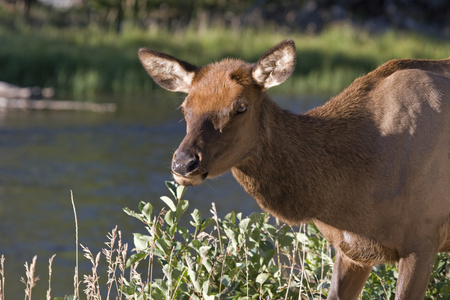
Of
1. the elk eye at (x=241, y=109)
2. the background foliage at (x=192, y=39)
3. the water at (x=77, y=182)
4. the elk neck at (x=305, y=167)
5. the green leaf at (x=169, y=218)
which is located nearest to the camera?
the elk eye at (x=241, y=109)

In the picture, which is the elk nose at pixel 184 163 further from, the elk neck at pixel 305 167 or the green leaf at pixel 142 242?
the green leaf at pixel 142 242

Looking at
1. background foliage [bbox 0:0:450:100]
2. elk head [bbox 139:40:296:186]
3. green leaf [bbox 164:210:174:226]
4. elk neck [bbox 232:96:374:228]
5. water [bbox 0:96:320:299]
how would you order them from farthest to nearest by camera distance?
background foliage [bbox 0:0:450:100]
water [bbox 0:96:320:299]
green leaf [bbox 164:210:174:226]
elk neck [bbox 232:96:374:228]
elk head [bbox 139:40:296:186]

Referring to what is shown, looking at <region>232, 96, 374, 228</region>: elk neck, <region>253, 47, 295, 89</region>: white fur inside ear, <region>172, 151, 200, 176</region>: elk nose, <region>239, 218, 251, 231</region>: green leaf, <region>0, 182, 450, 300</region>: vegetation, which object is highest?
<region>253, 47, 295, 89</region>: white fur inside ear

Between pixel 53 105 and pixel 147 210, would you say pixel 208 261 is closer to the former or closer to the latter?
pixel 147 210

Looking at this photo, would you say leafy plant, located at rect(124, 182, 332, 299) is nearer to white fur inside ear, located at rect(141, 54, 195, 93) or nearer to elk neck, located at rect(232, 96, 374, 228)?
elk neck, located at rect(232, 96, 374, 228)

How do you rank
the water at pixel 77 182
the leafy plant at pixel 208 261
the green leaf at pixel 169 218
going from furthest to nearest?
1. the water at pixel 77 182
2. the green leaf at pixel 169 218
3. the leafy plant at pixel 208 261

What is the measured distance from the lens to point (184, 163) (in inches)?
182

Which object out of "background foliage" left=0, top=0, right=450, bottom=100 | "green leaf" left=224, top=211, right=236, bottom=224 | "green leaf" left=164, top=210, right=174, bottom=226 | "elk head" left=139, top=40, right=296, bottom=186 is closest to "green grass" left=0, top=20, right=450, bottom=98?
"background foliage" left=0, top=0, right=450, bottom=100

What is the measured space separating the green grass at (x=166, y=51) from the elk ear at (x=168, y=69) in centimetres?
1529

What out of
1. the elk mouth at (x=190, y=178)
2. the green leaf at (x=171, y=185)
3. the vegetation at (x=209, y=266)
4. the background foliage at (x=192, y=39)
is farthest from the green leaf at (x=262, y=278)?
the background foliage at (x=192, y=39)

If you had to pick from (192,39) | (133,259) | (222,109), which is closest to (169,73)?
(222,109)

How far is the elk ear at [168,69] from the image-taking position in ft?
17.3

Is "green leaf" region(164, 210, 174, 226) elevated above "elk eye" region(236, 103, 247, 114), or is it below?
below

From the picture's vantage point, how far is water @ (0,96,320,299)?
426 inches
